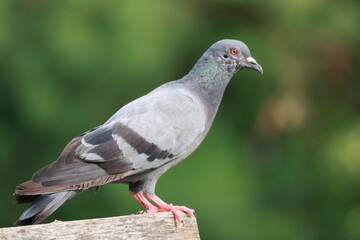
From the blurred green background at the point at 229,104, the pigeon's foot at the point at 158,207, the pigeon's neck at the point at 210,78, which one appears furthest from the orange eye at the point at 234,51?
the blurred green background at the point at 229,104

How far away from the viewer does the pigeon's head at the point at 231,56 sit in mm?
6391

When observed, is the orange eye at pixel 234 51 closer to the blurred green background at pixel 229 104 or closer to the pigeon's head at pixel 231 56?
the pigeon's head at pixel 231 56

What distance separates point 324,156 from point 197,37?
196 centimetres

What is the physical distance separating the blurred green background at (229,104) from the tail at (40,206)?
17.5 ft

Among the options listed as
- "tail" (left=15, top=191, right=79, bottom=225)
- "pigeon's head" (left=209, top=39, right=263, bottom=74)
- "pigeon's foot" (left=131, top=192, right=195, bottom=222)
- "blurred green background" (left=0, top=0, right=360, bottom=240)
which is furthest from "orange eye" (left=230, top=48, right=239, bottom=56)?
"blurred green background" (left=0, top=0, right=360, bottom=240)

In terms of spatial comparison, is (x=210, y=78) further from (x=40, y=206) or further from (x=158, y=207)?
(x=40, y=206)

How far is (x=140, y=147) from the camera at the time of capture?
19.0ft

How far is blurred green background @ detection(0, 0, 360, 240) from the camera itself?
1105cm

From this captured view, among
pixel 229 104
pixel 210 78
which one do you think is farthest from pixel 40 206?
pixel 229 104

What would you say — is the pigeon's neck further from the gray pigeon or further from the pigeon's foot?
the pigeon's foot

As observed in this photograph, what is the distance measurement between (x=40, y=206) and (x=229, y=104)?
22.8ft

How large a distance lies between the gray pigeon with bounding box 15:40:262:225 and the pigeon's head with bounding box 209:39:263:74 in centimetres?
10

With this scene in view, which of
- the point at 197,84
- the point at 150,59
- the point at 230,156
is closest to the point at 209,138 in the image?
the point at 230,156

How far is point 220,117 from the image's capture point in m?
11.8
